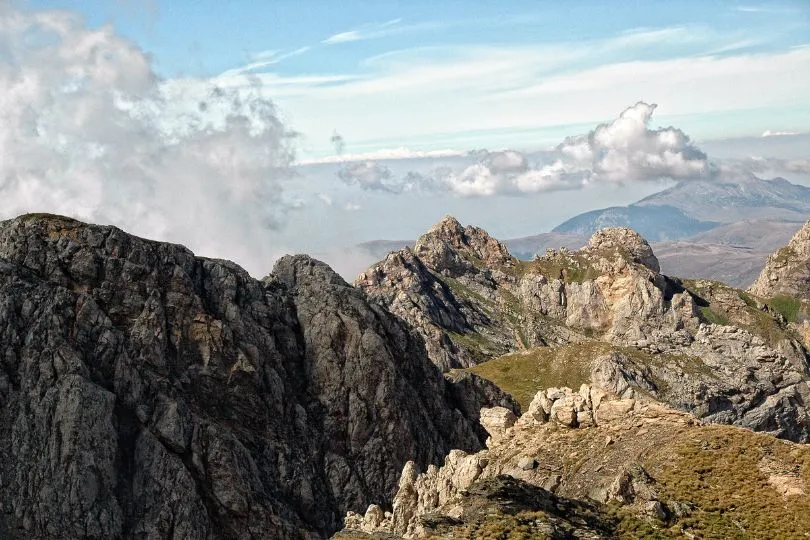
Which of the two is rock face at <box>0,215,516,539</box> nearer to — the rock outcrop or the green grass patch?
the rock outcrop

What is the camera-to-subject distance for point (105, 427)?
4498 inches

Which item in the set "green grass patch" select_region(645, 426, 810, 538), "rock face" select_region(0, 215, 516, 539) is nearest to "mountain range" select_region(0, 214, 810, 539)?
"green grass patch" select_region(645, 426, 810, 538)

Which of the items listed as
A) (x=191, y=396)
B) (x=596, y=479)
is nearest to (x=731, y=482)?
(x=596, y=479)

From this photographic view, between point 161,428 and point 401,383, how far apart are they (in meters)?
48.6

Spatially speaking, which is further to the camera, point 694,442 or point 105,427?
point 105,427

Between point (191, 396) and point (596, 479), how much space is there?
79057 mm

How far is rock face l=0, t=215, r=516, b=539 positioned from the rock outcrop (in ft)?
139

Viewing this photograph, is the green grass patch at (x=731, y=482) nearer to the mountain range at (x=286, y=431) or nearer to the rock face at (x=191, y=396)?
the mountain range at (x=286, y=431)

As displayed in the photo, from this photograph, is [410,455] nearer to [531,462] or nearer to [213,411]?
[213,411]

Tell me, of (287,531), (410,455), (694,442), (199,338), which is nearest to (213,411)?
(199,338)

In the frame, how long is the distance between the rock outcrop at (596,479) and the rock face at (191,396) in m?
42.5

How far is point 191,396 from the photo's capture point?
12962 cm

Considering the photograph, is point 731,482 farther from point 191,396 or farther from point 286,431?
point 286,431

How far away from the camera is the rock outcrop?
5650cm
